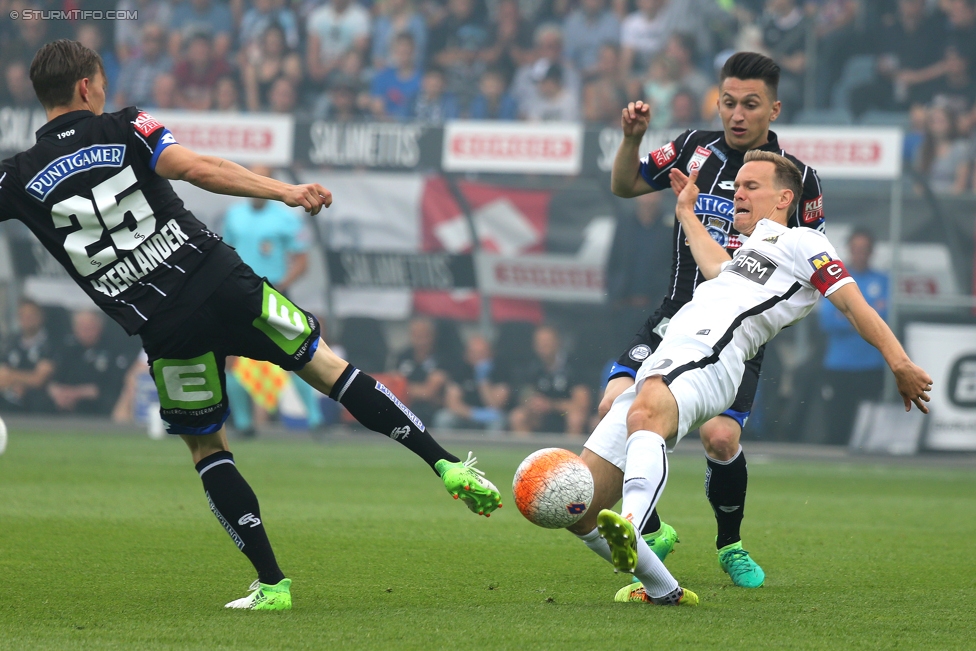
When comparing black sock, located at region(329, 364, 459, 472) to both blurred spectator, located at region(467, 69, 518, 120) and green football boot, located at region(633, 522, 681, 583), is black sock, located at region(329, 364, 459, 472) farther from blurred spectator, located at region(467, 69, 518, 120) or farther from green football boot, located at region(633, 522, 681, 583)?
blurred spectator, located at region(467, 69, 518, 120)

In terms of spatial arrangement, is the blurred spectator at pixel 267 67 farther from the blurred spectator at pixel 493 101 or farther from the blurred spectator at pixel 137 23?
the blurred spectator at pixel 493 101

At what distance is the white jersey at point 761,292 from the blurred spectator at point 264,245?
27.7 ft

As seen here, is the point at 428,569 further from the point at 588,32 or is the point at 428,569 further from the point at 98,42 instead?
the point at 98,42

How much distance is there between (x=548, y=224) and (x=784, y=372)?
3.03 m

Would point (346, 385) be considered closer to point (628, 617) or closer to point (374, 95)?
point (628, 617)

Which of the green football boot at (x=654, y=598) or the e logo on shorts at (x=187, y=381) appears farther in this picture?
the e logo on shorts at (x=187, y=381)

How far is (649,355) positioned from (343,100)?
12.0m

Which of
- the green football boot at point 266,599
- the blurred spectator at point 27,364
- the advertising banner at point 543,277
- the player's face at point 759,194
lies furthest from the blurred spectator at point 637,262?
the green football boot at point 266,599

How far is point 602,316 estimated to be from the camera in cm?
1362

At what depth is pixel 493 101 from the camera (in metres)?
16.5

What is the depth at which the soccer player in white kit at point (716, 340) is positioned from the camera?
436 cm

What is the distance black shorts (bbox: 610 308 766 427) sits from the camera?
17.3 ft

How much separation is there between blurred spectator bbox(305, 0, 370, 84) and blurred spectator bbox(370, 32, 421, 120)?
0.59 metres

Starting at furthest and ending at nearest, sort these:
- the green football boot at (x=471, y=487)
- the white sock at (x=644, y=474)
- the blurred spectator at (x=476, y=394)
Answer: the blurred spectator at (x=476, y=394), the green football boot at (x=471, y=487), the white sock at (x=644, y=474)
